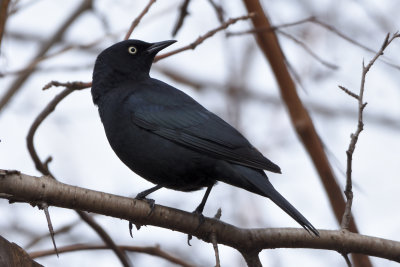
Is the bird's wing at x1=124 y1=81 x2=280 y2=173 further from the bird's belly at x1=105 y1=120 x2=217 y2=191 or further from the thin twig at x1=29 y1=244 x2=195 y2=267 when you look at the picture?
the thin twig at x1=29 y1=244 x2=195 y2=267

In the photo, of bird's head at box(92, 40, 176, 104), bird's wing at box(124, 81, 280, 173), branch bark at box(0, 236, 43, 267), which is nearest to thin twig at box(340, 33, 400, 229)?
bird's wing at box(124, 81, 280, 173)

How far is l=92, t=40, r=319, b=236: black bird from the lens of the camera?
182 inches

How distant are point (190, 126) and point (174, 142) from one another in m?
0.24

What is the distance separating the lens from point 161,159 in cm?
480

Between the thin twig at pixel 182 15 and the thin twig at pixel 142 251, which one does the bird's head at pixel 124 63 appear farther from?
the thin twig at pixel 142 251

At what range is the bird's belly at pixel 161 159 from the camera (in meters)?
4.77

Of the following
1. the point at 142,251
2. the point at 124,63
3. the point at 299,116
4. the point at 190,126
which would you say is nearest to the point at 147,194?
the point at 142,251

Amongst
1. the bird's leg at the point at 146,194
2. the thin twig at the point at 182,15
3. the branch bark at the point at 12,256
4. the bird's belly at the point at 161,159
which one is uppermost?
the thin twig at the point at 182,15

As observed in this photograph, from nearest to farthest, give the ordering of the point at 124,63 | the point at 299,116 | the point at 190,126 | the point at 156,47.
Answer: the point at 299,116, the point at 190,126, the point at 124,63, the point at 156,47

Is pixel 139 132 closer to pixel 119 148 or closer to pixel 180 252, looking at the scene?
Result: pixel 119 148

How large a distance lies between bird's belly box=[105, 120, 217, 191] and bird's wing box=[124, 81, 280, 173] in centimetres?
7

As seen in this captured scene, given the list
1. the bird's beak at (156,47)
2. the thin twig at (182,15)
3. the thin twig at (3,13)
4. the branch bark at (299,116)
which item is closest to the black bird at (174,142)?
the branch bark at (299,116)

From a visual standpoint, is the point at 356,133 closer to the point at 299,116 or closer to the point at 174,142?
the point at 299,116

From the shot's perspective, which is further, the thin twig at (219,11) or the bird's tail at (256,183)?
the thin twig at (219,11)
